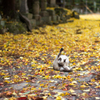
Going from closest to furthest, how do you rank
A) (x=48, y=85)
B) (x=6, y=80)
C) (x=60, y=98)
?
(x=60, y=98) → (x=48, y=85) → (x=6, y=80)

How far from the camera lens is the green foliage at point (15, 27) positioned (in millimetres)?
11450

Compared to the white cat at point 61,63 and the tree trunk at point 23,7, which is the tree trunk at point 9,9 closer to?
the tree trunk at point 23,7

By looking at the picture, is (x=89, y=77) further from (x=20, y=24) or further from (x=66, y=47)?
(x=20, y=24)

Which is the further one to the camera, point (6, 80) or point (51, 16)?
point (51, 16)

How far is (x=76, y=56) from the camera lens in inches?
278

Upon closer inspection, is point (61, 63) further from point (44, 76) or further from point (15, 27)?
point (15, 27)

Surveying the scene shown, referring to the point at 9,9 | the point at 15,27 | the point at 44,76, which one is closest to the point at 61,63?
the point at 44,76

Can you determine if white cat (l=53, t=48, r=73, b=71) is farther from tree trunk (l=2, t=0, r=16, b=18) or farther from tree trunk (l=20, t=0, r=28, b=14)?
tree trunk (l=20, t=0, r=28, b=14)

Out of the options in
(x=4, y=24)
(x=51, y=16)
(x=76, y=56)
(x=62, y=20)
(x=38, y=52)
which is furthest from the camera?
(x=62, y=20)

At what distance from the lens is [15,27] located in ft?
38.1

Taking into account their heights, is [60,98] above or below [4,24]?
below

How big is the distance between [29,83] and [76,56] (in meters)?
3.07

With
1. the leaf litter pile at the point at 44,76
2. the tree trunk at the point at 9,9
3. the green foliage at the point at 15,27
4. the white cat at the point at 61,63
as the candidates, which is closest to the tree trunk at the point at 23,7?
the tree trunk at the point at 9,9

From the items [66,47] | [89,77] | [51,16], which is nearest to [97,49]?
[66,47]
